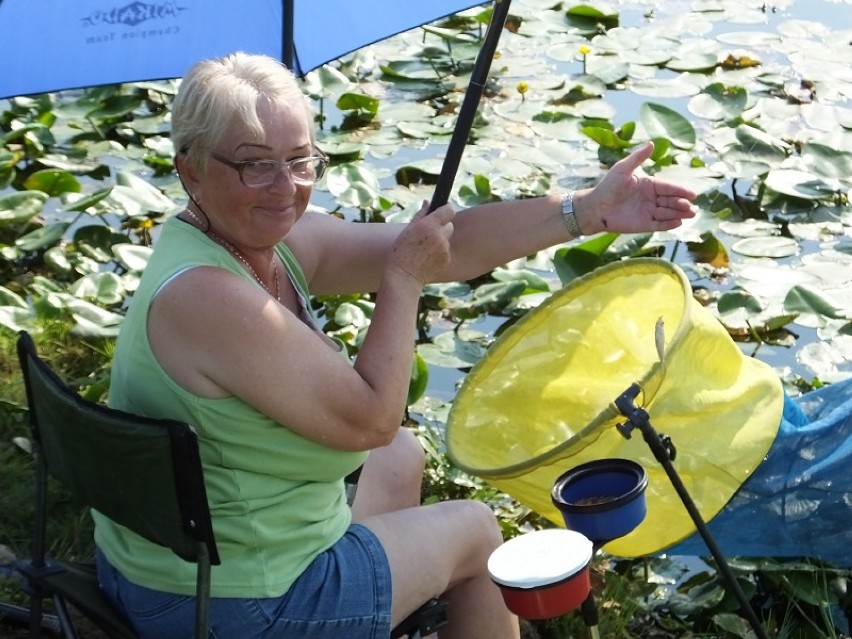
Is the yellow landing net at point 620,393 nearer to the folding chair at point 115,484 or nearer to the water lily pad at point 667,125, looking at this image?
the folding chair at point 115,484

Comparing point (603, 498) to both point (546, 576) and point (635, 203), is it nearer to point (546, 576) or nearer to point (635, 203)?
point (546, 576)

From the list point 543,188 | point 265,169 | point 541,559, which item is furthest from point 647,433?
point 543,188

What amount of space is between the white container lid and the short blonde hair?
640 mm

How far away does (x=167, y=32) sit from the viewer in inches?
92.9

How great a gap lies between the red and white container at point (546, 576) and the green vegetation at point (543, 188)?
70cm

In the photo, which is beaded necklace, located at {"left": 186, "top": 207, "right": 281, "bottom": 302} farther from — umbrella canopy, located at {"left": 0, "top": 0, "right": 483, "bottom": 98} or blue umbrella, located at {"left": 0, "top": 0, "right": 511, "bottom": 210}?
umbrella canopy, located at {"left": 0, "top": 0, "right": 483, "bottom": 98}

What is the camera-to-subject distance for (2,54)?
7.25 ft

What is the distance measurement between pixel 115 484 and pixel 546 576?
556 mm

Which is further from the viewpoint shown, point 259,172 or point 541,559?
point 259,172

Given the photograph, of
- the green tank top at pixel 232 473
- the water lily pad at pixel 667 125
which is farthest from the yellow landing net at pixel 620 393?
the water lily pad at pixel 667 125

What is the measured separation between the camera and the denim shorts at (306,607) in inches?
69.2

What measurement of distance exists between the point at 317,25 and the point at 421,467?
2.82 ft

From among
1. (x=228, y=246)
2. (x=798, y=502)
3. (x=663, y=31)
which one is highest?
(x=228, y=246)

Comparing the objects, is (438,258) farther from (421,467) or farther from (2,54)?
(2,54)
